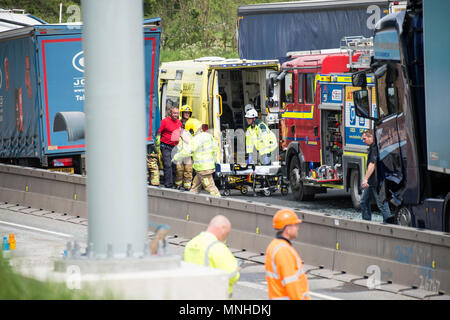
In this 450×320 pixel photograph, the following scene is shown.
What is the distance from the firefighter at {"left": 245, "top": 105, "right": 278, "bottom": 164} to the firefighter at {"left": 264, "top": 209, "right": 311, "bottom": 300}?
544 inches

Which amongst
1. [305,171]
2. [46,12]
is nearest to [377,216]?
[305,171]

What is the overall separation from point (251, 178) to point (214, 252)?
14.4 metres

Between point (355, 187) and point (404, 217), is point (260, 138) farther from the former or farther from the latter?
point (404, 217)

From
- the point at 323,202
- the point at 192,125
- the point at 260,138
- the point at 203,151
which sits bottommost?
the point at 323,202

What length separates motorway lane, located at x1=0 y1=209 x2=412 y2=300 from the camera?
10828 millimetres

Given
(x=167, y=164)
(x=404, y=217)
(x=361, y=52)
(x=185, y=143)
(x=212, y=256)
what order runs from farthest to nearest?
(x=167, y=164), (x=185, y=143), (x=361, y=52), (x=404, y=217), (x=212, y=256)

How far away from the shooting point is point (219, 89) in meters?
23.3

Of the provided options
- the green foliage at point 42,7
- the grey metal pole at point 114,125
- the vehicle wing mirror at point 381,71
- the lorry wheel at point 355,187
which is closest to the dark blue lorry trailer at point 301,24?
the lorry wheel at point 355,187

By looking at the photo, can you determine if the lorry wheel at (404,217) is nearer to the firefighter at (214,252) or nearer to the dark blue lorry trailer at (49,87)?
the firefighter at (214,252)

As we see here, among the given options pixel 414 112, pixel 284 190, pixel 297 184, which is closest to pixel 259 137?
pixel 297 184

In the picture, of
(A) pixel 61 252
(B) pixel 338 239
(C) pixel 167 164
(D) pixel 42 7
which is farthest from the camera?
(D) pixel 42 7

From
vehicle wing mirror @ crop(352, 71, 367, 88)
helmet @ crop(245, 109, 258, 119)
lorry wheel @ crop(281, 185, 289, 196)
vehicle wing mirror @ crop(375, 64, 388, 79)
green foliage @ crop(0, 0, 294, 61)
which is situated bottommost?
lorry wheel @ crop(281, 185, 289, 196)

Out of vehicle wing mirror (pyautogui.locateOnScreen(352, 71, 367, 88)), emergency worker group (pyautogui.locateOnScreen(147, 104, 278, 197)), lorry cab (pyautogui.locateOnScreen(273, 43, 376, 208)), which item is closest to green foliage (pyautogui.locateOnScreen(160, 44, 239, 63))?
emergency worker group (pyautogui.locateOnScreen(147, 104, 278, 197))

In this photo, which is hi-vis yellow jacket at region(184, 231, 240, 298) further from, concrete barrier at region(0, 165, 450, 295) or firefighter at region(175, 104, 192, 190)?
firefighter at region(175, 104, 192, 190)
